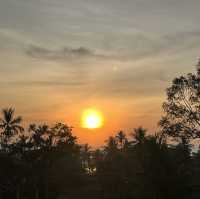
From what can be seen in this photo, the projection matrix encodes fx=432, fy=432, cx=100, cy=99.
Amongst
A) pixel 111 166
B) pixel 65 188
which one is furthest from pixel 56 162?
pixel 111 166

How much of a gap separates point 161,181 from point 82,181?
2505cm

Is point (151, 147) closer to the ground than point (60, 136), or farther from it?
closer to the ground

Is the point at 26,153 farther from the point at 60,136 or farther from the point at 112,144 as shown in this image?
the point at 112,144

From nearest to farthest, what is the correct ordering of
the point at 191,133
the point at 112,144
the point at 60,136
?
1. the point at 191,133
2. the point at 60,136
3. the point at 112,144

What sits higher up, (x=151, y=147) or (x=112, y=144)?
(x=112, y=144)

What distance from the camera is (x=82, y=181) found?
217 feet

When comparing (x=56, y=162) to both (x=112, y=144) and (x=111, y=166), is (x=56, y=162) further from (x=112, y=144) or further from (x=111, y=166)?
(x=112, y=144)

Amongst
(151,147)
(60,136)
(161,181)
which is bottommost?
(161,181)

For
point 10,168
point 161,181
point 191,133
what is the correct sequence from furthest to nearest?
1. point 10,168
2. point 161,181
3. point 191,133

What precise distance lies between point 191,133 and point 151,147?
5.83 m

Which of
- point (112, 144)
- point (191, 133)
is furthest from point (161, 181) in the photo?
point (112, 144)

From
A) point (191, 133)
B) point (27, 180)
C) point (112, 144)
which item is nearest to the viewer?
point (191, 133)

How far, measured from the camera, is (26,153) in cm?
5888

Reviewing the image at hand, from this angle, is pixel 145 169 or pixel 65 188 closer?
pixel 145 169
